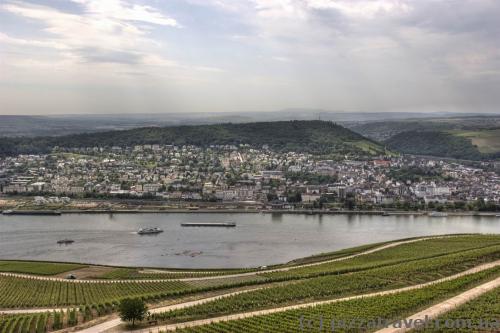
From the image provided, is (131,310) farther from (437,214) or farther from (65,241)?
(437,214)

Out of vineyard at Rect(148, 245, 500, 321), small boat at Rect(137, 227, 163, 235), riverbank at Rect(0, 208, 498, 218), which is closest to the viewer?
vineyard at Rect(148, 245, 500, 321)

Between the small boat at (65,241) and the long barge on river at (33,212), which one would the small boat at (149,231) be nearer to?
the small boat at (65,241)

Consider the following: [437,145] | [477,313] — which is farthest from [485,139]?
[477,313]

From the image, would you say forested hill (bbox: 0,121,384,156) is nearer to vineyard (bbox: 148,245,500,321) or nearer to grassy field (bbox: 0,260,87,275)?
grassy field (bbox: 0,260,87,275)

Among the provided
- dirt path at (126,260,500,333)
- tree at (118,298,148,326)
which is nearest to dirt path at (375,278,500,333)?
dirt path at (126,260,500,333)

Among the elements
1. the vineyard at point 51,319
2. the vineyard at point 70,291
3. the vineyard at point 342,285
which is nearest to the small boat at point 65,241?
the vineyard at point 70,291

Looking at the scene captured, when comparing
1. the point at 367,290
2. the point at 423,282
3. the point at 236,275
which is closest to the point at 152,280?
the point at 236,275

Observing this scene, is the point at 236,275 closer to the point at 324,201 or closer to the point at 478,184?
the point at 324,201
